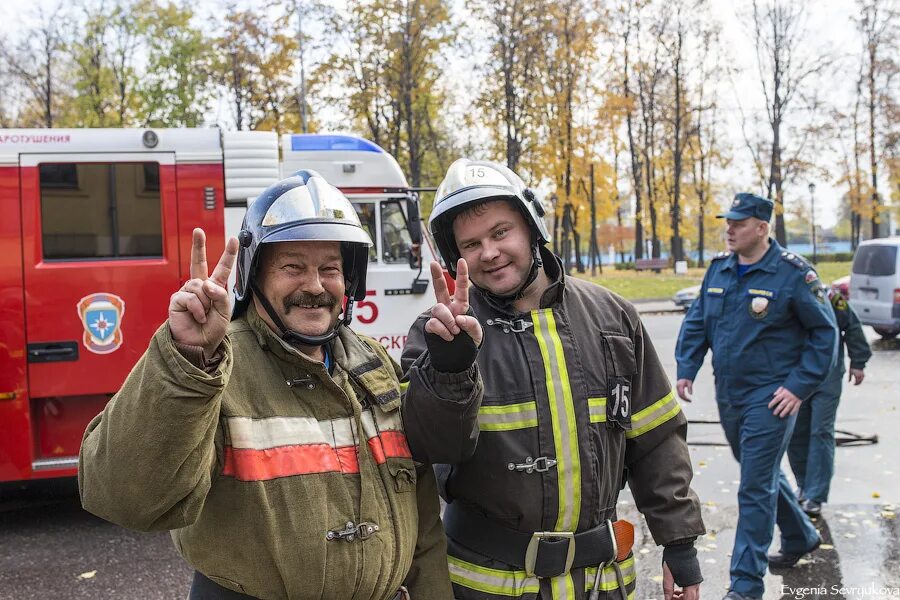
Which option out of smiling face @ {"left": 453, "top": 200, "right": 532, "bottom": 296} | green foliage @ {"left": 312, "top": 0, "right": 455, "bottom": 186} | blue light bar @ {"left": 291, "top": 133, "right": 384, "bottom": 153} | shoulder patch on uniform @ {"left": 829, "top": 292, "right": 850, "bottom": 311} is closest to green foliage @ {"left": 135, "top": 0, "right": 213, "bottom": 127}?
green foliage @ {"left": 312, "top": 0, "right": 455, "bottom": 186}

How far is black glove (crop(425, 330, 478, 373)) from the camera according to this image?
6.32ft

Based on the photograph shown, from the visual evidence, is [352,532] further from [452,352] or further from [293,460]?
[452,352]

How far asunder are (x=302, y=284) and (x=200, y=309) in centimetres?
48

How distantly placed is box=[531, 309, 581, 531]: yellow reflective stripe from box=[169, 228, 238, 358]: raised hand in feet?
3.11

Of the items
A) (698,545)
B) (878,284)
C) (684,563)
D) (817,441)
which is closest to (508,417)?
(684,563)

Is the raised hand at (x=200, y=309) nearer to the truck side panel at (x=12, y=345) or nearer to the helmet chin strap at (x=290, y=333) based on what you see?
the helmet chin strap at (x=290, y=333)

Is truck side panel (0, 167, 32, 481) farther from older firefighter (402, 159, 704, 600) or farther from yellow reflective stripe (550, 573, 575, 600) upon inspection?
yellow reflective stripe (550, 573, 575, 600)

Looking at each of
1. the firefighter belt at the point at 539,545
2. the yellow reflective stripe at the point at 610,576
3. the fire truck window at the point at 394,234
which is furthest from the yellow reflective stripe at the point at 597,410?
the fire truck window at the point at 394,234

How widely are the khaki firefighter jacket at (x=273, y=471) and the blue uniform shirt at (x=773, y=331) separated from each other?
8.83 feet

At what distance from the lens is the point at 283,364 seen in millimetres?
1956

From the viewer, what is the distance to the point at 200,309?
1.57 meters

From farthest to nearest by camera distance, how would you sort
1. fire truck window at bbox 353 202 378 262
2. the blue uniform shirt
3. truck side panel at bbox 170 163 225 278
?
fire truck window at bbox 353 202 378 262 < truck side panel at bbox 170 163 225 278 < the blue uniform shirt

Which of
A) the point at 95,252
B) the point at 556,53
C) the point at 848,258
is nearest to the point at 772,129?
the point at 556,53

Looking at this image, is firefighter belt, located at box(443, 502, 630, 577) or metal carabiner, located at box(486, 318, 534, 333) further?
metal carabiner, located at box(486, 318, 534, 333)
